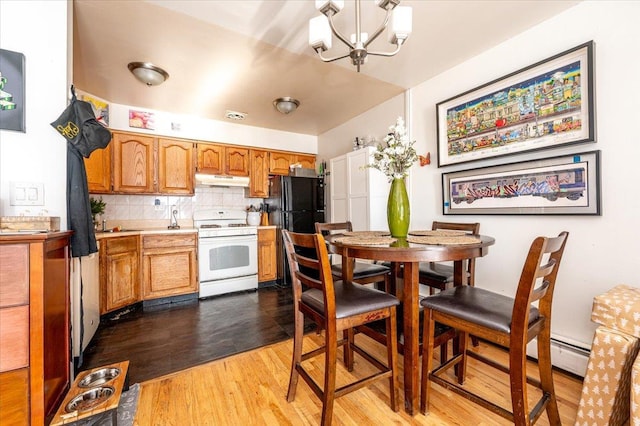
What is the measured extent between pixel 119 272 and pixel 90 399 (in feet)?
5.99

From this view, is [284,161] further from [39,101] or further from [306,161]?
[39,101]

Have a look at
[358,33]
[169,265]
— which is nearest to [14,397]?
[169,265]

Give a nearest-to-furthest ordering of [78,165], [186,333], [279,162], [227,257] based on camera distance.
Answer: [78,165] < [186,333] < [227,257] < [279,162]

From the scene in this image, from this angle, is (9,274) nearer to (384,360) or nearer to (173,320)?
(173,320)

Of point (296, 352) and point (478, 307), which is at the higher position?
point (478, 307)

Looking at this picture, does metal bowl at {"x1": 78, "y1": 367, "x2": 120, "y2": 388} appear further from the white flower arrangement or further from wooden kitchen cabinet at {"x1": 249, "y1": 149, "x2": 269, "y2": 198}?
wooden kitchen cabinet at {"x1": 249, "y1": 149, "x2": 269, "y2": 198}

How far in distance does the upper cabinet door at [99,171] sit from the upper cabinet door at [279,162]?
2.04 m

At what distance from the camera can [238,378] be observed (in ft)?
5.58

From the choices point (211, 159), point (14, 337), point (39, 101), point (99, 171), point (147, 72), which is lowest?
point (14, 337)

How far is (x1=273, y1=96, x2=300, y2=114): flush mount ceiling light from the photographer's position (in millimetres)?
3096

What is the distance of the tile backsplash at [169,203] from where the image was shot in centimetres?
332

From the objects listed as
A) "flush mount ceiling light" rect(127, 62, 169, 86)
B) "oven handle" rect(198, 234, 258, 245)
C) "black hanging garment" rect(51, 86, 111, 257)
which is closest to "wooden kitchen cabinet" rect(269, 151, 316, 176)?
"oven handle" rect(198, 234, 258, 245)

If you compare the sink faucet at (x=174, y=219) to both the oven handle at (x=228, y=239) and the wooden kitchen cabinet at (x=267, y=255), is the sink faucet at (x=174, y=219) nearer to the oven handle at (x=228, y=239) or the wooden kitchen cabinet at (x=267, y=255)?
the oven handle at (x=228, y=239)

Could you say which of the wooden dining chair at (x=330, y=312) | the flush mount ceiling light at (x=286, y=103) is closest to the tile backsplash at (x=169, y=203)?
the flush mount ceiling light at (x=286, y=103)
